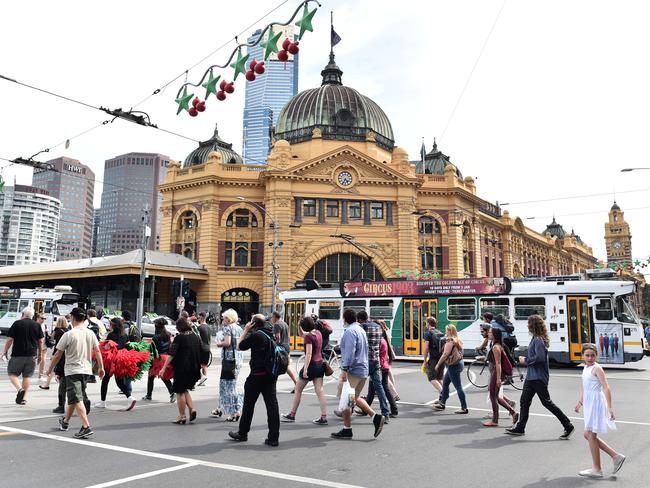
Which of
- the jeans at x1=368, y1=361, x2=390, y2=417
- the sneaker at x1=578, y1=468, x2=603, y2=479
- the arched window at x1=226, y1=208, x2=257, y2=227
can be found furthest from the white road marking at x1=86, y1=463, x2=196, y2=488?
the arched window at x1=226, y1=208, x2=257, y2=227

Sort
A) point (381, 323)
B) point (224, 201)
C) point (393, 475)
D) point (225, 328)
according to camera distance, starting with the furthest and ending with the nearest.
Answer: point (224, 201)
point (381, 323)
point (225, 328)
point (393, 475)

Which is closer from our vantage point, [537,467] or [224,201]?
[537,467]

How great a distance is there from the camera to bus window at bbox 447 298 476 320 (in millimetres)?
21547

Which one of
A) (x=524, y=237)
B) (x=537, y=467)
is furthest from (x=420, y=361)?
(x=524, y=237)

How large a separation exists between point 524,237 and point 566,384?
5508 cm

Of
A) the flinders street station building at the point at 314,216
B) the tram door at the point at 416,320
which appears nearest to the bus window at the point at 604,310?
A: the tram door at the point at 416,320

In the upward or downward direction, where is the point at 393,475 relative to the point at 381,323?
downward

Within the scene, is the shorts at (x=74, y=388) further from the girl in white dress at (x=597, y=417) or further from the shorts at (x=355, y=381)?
the girl in white dress at (x=597, y=417)

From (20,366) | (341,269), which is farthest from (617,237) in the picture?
(20,366)

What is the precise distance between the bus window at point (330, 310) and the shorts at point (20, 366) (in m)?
14.9

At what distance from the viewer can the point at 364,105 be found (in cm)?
5050

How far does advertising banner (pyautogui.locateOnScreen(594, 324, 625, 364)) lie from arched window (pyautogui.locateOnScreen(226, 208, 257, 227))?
102ft

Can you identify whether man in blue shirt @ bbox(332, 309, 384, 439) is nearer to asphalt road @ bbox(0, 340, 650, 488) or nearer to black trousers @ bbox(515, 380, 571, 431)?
asphalt road @ bbox(0, 340, 650, 488)

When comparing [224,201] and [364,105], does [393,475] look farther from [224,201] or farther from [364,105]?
[364,105]
